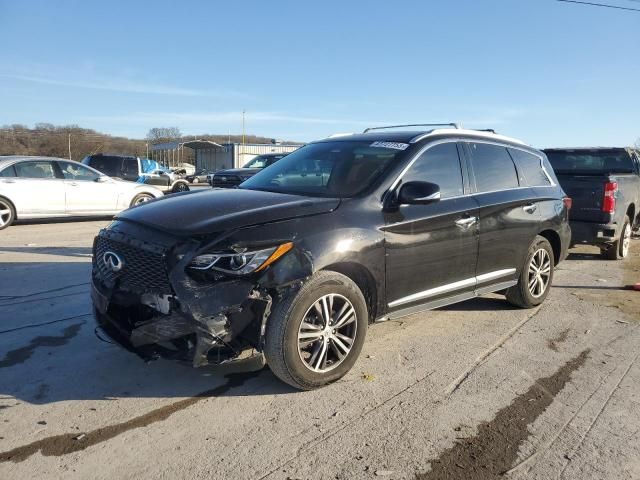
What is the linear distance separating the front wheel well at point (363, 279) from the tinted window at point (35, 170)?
1034cm

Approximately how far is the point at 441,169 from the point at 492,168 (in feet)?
2.91

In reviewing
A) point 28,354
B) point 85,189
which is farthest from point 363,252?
point 85,189

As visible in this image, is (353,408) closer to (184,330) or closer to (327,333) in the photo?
(327,333)

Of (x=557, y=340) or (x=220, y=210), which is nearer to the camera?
(x=220, y=210)

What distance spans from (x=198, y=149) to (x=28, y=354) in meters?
55.4

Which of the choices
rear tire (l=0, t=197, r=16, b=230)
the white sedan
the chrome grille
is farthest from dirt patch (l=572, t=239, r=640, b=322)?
rear tire (l=0, t=197, r=16, b=230)

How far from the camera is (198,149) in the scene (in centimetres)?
5750

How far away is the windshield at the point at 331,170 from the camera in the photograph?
4.39 meters

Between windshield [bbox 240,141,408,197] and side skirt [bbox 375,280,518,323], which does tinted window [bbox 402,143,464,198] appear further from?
side skirt [bbox 375,280,518,323]

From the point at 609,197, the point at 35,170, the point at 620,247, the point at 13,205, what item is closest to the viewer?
the point at 609,197

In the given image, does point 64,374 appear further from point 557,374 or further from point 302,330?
point 557,374

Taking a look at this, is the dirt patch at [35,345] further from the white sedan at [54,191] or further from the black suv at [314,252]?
the white sedan at [54,191]

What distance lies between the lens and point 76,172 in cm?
1266

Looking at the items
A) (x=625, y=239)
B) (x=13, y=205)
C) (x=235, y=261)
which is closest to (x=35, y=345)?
(x=235, y=261)
